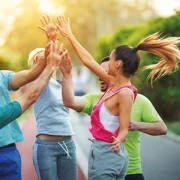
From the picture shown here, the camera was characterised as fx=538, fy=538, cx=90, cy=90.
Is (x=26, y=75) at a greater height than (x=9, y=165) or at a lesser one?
greater

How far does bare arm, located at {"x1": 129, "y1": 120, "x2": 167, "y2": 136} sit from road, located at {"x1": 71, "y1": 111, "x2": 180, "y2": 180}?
4.05 metres

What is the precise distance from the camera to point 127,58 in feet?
13.1

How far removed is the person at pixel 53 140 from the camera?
458 centimetres

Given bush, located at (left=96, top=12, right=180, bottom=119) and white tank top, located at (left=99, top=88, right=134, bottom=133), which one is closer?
white tank top, located at (left=99, top=88, right=134, bottom=133)

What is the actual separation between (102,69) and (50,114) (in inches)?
25.4

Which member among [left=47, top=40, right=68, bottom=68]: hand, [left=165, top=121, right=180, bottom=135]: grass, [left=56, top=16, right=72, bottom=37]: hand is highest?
[left=56, top=16, right=72, bottom=37]: hand

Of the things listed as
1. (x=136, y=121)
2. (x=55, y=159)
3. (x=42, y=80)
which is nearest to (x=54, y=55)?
(x=42, y=80)

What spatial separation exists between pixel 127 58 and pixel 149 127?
66 cm

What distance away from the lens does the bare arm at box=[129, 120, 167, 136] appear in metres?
4.12

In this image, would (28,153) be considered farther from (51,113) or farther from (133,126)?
(133,126)

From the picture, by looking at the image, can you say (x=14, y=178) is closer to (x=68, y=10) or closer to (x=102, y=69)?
(x=102, y=69)

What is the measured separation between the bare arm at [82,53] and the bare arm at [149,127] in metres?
0.46

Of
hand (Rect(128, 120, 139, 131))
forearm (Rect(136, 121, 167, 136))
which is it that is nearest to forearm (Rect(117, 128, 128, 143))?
hand (Rect(128, 120, 139, 131))

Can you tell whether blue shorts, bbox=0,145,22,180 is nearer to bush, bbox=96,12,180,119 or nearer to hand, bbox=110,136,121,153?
hand, bbox=110,136,121,153
